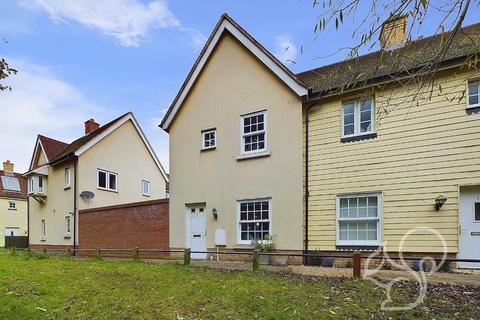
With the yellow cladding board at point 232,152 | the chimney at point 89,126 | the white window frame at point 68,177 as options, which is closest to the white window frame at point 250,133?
the yellow cladding board at point 232,152

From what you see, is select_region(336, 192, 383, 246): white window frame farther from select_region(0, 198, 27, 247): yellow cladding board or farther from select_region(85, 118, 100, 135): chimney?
select_region(0, 198, 27, 247): yellow cladding board

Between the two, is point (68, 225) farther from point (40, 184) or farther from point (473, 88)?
point (473, 88)

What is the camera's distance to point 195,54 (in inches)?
647

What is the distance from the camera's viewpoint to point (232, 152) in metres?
14.7

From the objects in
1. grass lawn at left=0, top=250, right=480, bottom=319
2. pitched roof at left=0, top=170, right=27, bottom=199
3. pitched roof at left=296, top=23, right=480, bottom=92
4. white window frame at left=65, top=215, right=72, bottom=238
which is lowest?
white window frame at left=65, top=215, right=72, bottom=238

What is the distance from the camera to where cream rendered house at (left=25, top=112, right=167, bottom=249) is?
22859mm

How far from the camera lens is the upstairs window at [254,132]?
14117 millimetres

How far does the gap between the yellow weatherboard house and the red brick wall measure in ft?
2.79

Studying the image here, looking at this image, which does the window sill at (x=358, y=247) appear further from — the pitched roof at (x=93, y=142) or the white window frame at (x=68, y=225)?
the white window frame at (x=68, y=225)

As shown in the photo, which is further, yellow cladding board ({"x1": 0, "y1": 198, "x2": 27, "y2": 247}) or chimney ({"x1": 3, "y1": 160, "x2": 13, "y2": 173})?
chimney ({"x1": 3, "y1": 160, "x2": 13, "y2": 173})

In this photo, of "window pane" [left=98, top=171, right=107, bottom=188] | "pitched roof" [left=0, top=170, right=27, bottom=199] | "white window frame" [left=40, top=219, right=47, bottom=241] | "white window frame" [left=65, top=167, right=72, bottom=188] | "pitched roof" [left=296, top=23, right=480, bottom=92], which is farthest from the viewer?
"pitched roof" [left=0, top=170, right=27, bottom=199]

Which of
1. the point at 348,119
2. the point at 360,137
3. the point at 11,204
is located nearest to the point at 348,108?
the point at 348,119

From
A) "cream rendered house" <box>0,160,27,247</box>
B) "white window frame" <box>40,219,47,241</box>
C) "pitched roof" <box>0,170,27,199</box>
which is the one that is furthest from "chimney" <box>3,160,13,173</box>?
"white window frame" <box>40,219,47,241</box>

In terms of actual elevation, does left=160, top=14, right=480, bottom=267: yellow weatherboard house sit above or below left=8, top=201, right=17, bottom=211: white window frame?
above
